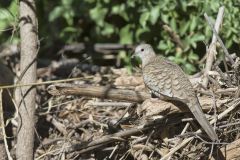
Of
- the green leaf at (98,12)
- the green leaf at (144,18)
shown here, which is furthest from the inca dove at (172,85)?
the green leaf at (98,12)

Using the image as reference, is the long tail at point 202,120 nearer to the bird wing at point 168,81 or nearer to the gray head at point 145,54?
the bird wing at point 168,81

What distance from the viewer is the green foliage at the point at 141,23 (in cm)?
662

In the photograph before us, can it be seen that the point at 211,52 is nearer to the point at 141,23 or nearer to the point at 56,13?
the point at 141,23

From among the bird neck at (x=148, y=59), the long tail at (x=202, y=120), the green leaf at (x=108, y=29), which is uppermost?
the bird neck at (x=148, y=59)

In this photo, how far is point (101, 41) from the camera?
8.33 m

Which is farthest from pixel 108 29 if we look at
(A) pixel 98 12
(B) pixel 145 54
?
(B) pixel 145 54

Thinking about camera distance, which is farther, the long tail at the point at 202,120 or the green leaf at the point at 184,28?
the green leaf at the point at 184,28

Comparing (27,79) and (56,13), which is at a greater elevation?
(56,13)

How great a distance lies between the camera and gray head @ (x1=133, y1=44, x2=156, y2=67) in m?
6.05

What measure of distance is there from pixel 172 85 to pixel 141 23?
6.33 feet

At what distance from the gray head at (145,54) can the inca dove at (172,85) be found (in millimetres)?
144

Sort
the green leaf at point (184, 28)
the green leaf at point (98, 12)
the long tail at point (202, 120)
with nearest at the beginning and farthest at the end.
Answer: the long tail at point (202, 120), the green leaf at point (184, 28), the green leaf at point (98, 12)

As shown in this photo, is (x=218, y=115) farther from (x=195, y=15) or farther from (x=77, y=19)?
(x=77, y=19)

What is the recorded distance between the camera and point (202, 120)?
196 inches
